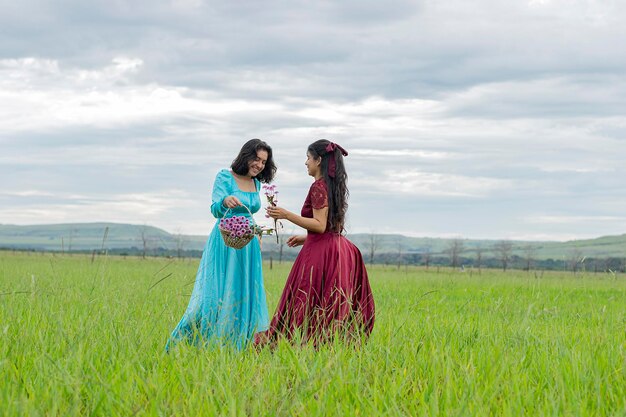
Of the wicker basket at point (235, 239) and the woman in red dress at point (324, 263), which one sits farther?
the wicker basket at point (235, 239)

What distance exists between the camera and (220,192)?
7059mm

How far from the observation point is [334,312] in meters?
6.43

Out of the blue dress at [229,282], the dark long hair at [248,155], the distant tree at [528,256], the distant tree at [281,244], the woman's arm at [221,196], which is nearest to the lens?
the woman's arm at [221,196]

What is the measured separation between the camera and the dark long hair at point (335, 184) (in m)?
6.50

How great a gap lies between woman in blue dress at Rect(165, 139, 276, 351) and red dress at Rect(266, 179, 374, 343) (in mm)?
592

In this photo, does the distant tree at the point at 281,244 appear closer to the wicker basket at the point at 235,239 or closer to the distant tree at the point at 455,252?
the wicker basket at the point at 235,239

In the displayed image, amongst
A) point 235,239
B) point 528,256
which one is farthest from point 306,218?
point 528,256

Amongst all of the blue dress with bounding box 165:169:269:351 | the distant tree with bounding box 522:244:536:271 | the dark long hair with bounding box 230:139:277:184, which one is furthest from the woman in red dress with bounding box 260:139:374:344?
the distant tree with bounding box 522:244:536:271

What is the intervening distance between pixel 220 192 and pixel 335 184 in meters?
1.26

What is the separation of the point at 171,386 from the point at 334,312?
2624 millimetres

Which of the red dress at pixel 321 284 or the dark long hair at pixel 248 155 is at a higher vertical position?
the dark long hair at pixel 248 155

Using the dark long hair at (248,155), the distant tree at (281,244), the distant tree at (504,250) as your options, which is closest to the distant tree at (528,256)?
the distant tree at (504,250)

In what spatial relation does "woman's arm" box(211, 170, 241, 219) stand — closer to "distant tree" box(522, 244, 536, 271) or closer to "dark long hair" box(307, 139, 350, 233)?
"dark long hair" box(307, 139, 350, 233)

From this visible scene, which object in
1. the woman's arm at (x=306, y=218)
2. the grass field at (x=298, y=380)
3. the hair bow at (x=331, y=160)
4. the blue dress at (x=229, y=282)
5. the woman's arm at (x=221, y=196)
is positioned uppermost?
the hair bow at (x=331, y=160)
